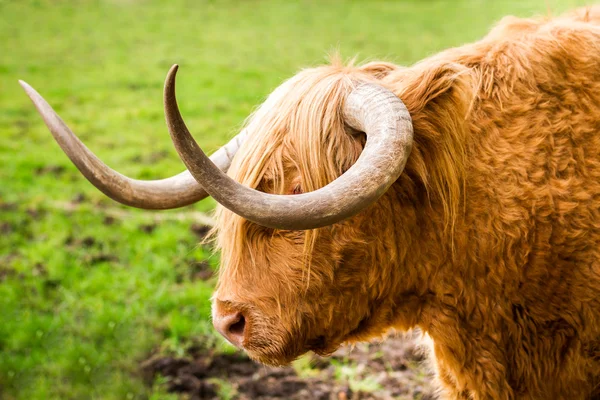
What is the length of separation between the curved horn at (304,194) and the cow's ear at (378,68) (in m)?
0.63

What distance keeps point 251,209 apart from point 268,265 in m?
0.50

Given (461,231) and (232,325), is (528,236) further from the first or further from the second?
(232,325)

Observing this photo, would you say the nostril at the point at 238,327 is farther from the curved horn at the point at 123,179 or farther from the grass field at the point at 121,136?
the grass field at the point at 121,136

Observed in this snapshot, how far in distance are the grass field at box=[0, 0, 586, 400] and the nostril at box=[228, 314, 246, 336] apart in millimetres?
990

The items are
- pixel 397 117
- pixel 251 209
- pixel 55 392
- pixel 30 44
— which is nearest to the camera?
pixel 251 209

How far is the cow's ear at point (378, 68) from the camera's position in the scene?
268 cm

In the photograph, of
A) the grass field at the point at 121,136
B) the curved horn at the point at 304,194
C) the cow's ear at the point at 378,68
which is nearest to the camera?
the curved horn at the point at 304,194

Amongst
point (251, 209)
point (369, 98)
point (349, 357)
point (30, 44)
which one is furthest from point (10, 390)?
point (30, 44)

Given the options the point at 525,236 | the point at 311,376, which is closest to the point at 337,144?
the point at 525,236

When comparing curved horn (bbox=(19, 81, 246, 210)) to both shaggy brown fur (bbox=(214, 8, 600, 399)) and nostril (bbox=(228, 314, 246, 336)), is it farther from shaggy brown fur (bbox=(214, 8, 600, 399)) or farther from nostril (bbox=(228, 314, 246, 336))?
nostril (bbox=(228, 314, 246, 336))

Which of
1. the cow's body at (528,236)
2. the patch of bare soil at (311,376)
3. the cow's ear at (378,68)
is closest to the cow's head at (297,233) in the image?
the cow's ear at (378,68)

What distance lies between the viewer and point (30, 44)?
548 inches

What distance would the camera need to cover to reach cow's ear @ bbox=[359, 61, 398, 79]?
2679 mm

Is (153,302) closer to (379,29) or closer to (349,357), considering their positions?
(349,357)
